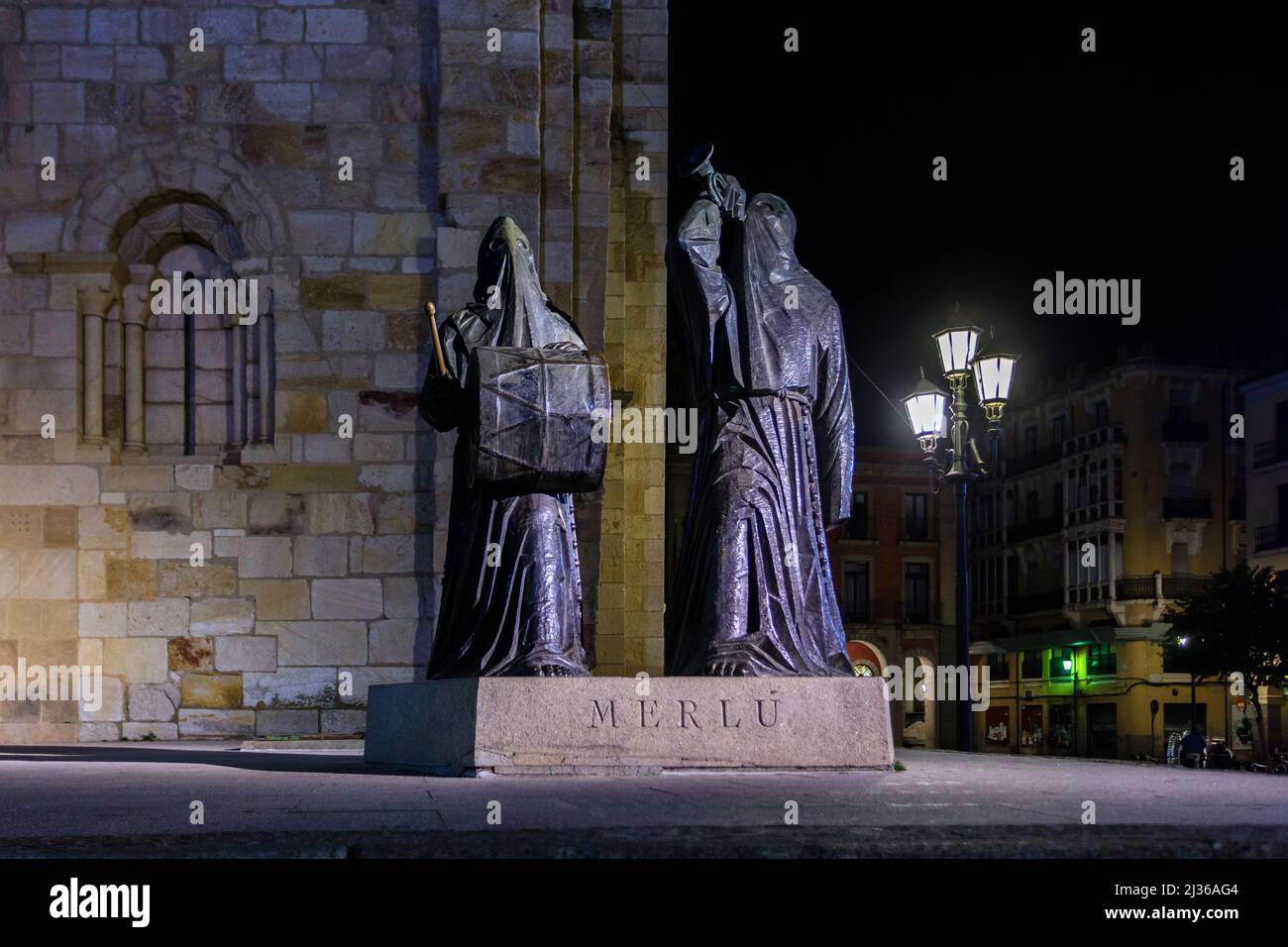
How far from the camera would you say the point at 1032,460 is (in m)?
61.8

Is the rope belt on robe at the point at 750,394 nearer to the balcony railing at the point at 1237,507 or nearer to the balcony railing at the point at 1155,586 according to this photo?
the balcony railing at the point at 1155,586

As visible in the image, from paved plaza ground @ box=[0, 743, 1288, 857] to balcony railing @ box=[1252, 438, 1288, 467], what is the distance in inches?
1679

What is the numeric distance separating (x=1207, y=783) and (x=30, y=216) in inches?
427

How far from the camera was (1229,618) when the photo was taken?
40.0m

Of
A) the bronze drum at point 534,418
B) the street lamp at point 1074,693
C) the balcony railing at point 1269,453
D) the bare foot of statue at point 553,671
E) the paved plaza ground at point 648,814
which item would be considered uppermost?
the balcony railing at point 1269,453

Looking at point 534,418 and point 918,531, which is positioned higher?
point 918,531

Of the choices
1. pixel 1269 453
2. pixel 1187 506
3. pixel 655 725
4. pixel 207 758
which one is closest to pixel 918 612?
pixel 1187 506

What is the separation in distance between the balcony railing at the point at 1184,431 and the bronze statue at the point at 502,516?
167 ft

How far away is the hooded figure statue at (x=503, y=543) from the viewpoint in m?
8.06

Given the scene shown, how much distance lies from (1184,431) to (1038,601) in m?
8.14

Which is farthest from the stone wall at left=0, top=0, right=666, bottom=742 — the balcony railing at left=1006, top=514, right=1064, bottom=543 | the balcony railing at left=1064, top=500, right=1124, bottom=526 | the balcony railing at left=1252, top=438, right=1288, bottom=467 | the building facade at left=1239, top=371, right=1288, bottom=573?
the balcony railing at left=1006, top=514, right=1064, bottom=543

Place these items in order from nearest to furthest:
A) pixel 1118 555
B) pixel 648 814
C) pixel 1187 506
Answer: pixel 648 814 → pixel 1187 506 → pixel 1118 555

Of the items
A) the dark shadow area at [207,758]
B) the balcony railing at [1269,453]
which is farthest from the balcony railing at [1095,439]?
the dark shadow area at [207,758]

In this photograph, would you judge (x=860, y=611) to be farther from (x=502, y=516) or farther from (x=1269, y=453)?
(x=502, y=516)
